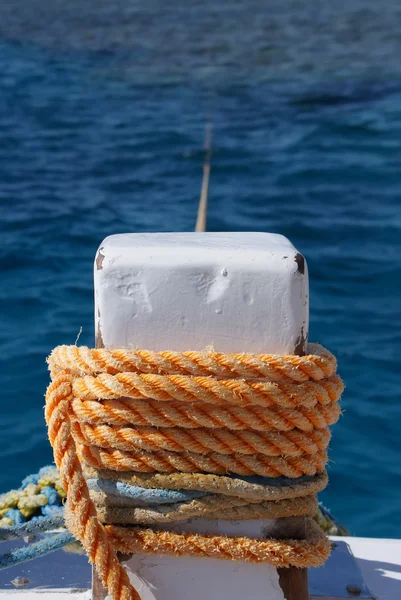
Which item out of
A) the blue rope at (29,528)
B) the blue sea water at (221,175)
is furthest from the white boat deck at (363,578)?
the blue sea water at (221,175)

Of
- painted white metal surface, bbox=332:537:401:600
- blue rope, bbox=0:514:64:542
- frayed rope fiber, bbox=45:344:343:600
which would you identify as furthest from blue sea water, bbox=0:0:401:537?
frayed rope fiber, bbox=45:344:343:600

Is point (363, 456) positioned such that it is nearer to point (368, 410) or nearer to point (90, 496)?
point (368, 410)

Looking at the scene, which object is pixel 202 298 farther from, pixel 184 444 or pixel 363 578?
pixel 363 578

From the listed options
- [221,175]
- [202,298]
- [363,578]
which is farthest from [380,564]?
[221,175]

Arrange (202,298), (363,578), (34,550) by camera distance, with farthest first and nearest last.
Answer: (363,578), (34,550), (202,298)

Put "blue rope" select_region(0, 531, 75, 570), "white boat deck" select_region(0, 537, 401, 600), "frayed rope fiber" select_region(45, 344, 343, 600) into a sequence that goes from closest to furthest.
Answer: "frayed rope fiber" select_region(45, 344, 343, 600) < "blue rope" select_region(0, 531, 75, 570) < "white boat deck" select_region(0, 537, 401, 600)

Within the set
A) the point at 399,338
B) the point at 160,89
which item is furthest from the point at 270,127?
the point at 399,338

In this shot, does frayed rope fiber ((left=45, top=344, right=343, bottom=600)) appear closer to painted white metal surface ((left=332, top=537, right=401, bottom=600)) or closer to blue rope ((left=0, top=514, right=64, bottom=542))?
blue rope ((left=0, top=514, right=64, bottom=542))

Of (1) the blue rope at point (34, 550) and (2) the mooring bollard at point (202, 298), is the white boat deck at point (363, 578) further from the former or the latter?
(2) the mooring bollard at point (202, 298)

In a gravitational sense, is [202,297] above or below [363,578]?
above
